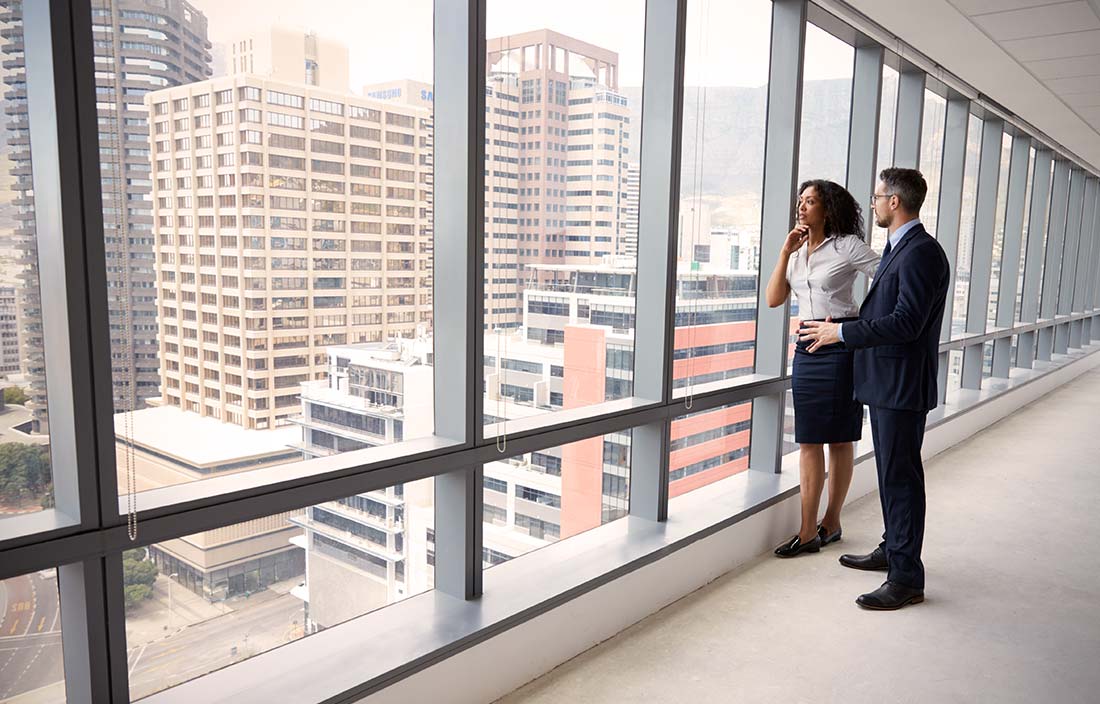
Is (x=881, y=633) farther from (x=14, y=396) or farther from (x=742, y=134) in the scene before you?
(x=14, y=396)

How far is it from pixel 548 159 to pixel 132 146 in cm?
134

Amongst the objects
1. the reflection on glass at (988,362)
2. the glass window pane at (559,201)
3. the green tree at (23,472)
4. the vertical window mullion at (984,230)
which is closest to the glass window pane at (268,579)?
the green tree at (23,472)

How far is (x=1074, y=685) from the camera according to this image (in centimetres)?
242

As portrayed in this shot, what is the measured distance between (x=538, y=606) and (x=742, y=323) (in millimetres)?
1947

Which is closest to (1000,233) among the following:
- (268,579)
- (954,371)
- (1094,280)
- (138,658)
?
(954,371)

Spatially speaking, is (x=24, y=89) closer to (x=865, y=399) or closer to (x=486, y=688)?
(x=486, y=688)

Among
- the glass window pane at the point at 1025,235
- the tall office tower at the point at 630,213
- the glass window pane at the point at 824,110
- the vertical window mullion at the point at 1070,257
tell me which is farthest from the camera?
the vertical window mullion at the point at 1070,257

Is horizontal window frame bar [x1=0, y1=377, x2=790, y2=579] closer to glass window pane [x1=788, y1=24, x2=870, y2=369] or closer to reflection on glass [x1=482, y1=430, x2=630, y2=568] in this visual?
reflection on glass [x1=482, y1=430, x2=630, y2=568]

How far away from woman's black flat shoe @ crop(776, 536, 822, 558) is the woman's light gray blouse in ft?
3.42

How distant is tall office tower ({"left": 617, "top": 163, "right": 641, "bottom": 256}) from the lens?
299 cm

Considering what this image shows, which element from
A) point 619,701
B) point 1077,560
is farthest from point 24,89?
point 1077,560

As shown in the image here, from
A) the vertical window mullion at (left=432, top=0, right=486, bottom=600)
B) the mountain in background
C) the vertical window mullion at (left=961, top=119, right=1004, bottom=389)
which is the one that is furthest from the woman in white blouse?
the vertical window mullion at (left=961, top=119, right=1004, bottom=389)

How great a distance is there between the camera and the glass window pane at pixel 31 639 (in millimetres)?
1485

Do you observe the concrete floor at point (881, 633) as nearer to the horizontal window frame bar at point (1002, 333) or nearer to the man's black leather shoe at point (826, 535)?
the man's black leather shoe at point (826, 535)
